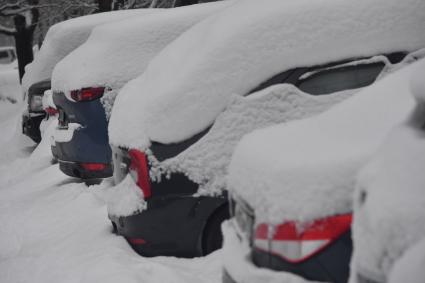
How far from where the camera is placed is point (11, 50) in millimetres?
34562

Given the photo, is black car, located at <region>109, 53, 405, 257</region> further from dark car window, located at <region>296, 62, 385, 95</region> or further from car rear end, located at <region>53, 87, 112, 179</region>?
car rear end, located at <region>53, 87, 112, 179</region>

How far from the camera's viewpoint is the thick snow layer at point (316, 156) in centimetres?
238

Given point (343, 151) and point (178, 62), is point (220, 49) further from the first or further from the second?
point (343, 151)

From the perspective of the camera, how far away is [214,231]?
432cm

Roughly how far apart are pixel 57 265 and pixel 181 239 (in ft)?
4.11

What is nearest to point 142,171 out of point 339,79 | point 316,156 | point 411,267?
point 339,79

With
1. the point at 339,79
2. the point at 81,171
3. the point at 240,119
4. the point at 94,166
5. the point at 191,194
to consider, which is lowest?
the point at 81,171

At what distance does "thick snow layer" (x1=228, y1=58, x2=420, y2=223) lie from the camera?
2377 millimetres

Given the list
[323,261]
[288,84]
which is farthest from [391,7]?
[323,261]

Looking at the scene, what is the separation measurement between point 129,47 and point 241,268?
14.5ft

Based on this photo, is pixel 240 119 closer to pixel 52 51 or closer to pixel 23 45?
pixel 52 51

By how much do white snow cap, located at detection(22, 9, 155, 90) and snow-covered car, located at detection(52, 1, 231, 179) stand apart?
7.59 ft

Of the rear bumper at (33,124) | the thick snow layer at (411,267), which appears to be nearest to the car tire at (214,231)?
the thick snow layer at (411,267)

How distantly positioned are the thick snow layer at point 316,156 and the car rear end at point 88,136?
12.5 ft
